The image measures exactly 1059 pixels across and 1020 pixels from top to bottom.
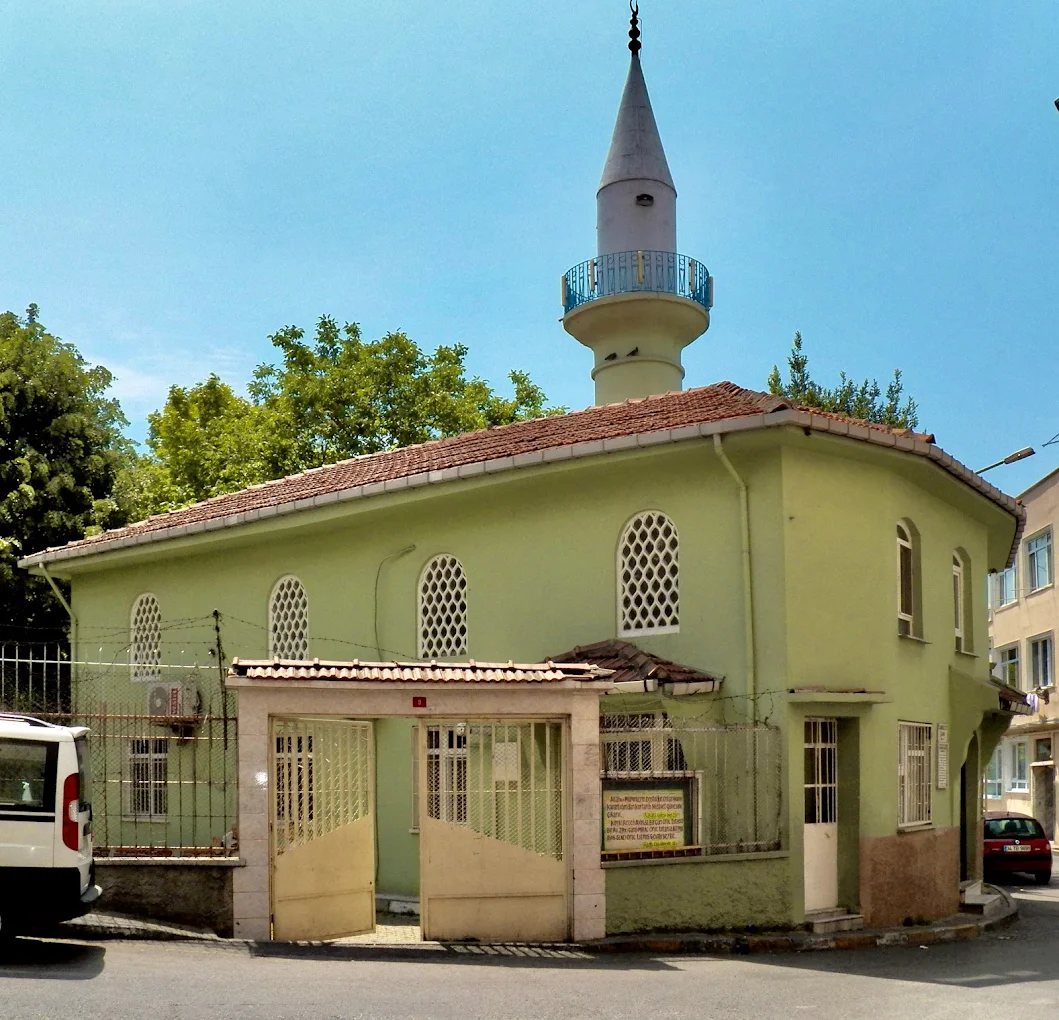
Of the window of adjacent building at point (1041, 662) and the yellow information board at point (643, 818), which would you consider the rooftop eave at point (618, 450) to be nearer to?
the yellow information board at point (643, 818)

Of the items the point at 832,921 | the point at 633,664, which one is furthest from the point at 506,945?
the point at 832,921

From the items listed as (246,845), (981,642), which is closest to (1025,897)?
(981,642)

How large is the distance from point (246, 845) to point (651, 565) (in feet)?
18.4

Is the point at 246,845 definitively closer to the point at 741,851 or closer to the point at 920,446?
the point at 741,851

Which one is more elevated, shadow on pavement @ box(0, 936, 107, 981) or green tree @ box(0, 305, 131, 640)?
green tree @ box(0, 305, 131, 640)

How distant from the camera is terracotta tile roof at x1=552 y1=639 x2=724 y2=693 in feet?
48.3

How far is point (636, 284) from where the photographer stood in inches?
1005

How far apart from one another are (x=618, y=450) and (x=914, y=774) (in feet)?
17.4

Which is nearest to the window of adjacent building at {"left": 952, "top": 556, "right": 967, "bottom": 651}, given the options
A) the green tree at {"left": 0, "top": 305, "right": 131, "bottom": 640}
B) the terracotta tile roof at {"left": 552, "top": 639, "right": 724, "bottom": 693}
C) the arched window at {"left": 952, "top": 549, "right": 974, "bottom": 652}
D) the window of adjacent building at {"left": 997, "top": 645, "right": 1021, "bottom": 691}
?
the arched window at {"left": 952, "top": 549, "right": 974, "bottom": 652}

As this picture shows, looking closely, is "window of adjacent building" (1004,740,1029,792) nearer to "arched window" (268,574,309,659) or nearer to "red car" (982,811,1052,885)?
"red car" (982,811,1052,885)

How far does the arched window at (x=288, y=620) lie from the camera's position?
1989cm

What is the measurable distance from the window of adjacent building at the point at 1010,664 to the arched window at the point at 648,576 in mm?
27587

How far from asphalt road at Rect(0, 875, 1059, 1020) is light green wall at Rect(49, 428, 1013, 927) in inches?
70.4

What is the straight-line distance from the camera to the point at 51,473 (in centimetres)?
3014
